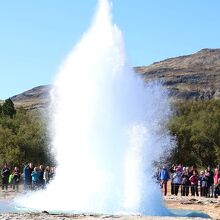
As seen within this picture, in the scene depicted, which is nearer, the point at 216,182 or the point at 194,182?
the point at 216,182

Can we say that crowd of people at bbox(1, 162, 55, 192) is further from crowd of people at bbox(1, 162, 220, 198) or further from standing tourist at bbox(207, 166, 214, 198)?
standing tourist at bbox(207, 166, 214, 198)

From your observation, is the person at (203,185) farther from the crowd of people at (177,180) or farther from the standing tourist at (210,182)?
the standing tourist at (210,182)

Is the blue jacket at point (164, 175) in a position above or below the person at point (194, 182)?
above

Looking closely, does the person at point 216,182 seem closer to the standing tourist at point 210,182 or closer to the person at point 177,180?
the standing tourist at point 210,182

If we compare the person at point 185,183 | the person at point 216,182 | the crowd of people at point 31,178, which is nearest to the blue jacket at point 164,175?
the person at point 185,183

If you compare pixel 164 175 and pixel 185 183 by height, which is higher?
pixel 164 175

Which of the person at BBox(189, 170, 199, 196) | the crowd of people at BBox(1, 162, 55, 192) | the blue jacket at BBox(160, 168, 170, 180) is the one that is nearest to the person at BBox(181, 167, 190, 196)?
the person at BBox(189, 170, 199, 196)

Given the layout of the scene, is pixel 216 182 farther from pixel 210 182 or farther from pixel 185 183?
pixel 185 183

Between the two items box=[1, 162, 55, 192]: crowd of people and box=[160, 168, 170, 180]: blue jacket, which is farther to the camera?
box=[160, 168, 170, 180]: blue jacket

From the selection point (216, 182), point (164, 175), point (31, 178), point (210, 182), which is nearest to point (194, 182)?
point (210, 182)

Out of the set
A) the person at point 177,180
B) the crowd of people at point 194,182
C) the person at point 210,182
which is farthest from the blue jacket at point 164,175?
the person at point 210,182

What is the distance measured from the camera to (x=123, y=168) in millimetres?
21859

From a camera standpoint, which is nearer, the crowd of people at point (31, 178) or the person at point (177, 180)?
the crowd of people at point (31, 178)

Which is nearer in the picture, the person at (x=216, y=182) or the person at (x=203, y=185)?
the person at (x=216, y=182)
